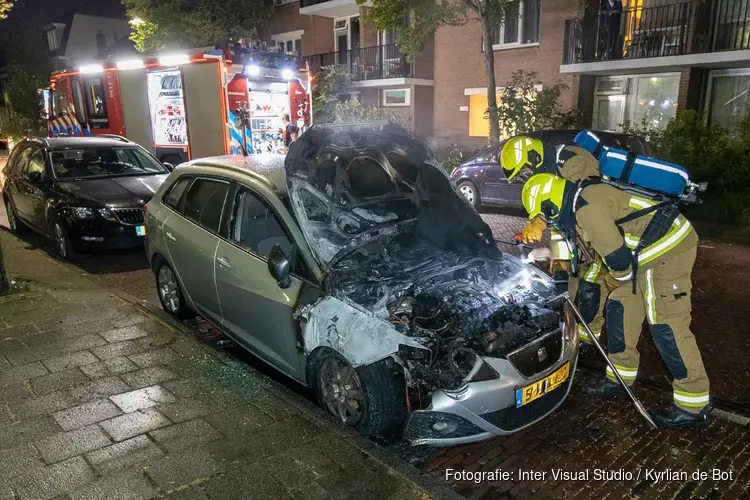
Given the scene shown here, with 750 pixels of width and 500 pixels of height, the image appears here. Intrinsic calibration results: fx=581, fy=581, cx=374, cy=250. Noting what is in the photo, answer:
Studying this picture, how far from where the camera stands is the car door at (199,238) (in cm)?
465

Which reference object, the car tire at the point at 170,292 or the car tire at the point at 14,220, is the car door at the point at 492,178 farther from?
the car tire at the point at 14,220

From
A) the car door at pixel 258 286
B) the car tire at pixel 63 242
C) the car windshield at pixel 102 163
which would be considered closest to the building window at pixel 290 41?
the car windshield at pixel 102 163

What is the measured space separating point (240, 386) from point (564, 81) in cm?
1510

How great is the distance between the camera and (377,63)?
2125 cm

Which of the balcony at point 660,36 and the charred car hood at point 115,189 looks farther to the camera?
the balcony at point 660,36

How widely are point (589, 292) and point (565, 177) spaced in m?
1.33

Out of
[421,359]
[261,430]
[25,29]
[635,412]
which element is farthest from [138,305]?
[25,29]

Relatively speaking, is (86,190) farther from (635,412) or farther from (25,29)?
(25,29)

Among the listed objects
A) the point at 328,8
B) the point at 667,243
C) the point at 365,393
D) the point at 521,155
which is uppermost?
the point at 328,8

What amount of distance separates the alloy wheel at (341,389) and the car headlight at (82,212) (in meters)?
5.19

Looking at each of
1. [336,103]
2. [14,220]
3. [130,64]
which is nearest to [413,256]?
[14,220]

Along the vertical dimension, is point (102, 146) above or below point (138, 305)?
above

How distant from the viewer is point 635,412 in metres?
4.05

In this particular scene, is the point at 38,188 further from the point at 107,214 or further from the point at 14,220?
the point at 14,220
